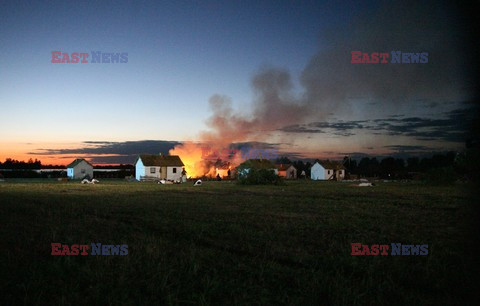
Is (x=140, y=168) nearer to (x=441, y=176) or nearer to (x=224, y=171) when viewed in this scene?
(x=224, y=171)

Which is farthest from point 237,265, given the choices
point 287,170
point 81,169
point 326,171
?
point 287,170

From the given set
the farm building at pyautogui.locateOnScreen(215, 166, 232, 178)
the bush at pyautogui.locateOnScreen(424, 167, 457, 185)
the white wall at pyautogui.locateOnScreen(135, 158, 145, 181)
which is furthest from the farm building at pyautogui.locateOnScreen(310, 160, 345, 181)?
the white wall at pyautogui.locateOnScreen(135, 158, 145, 181)

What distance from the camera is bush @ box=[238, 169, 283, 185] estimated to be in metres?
48.2

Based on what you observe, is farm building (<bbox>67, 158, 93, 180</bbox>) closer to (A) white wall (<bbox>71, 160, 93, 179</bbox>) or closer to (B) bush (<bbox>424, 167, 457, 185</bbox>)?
(A) white wall (<bbox>71, 160, 93, 179</bbox>)

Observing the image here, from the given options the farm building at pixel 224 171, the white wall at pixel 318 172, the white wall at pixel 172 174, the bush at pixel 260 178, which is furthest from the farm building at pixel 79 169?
the white wall at pixel 318 172

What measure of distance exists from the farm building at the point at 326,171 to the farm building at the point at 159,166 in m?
37.0

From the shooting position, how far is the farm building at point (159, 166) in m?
71.6

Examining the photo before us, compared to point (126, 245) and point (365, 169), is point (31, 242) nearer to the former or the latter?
point (126, 245)

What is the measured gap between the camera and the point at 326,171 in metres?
94.5

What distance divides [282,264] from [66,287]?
4.28 meters

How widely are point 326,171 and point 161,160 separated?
141 feet

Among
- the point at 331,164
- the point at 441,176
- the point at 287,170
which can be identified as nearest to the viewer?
the point at 441,176

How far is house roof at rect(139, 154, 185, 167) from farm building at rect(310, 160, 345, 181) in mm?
37180

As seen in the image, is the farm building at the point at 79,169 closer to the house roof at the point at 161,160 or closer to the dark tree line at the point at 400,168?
the house roof at the point at 161,160
